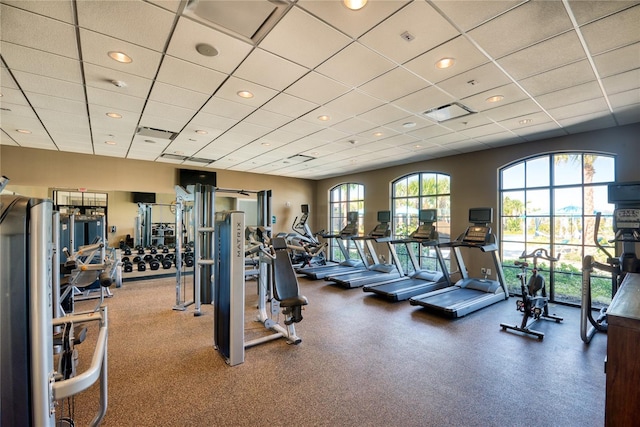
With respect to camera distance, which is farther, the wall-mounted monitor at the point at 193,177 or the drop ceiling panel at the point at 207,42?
the wall-mounted monitor at the point at 193,177

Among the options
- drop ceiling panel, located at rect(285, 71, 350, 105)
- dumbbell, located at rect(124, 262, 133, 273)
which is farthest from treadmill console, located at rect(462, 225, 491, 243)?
dumbbell, located at rect(124, 262, 133, 273)

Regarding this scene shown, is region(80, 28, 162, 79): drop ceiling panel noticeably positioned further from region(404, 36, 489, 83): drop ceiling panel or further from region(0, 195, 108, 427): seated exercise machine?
region(404, 36, 489, 83): drop ceiling panel

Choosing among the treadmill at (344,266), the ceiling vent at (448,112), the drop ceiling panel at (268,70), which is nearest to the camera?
the drop ceiling panel at (268,70)

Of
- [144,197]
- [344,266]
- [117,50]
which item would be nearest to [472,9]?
[117,50]

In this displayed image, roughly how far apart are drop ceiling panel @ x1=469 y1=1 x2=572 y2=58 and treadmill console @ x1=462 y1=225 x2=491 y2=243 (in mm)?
3766

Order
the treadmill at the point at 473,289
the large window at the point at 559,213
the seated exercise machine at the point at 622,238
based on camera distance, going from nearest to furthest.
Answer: the seated exercise machine at the point at 622,238, the treadmill at the point at 473,289, the large window at the point at 559,213

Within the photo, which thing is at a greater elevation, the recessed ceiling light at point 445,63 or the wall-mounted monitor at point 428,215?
the recessed ceiling light at point 445,63

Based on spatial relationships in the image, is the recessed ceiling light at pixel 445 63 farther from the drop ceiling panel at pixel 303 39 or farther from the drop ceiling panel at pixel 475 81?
the drop ceiling panel at pixel 303 39

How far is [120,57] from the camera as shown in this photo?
111 inches

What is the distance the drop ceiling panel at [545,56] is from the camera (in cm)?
257

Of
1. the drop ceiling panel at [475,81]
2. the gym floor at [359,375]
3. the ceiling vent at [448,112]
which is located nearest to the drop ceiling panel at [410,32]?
the drop ceiling panel at [475,81]

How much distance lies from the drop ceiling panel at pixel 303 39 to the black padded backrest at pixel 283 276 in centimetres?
228

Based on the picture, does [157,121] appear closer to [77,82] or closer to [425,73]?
[77,82]

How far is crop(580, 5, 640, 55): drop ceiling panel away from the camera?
2.26 m
